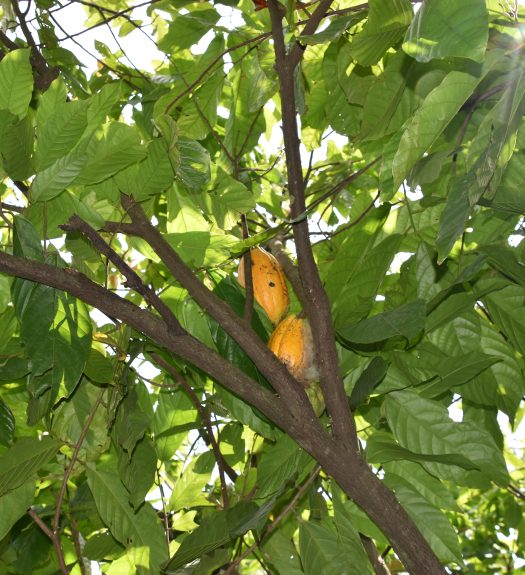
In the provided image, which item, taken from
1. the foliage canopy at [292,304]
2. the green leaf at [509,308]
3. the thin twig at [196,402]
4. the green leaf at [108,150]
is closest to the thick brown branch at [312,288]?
the foliage canopy at [292,304]

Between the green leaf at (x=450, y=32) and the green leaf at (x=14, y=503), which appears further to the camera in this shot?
the green leaf at (x=14, y=503)

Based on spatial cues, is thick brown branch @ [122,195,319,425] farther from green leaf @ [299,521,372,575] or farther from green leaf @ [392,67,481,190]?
green leaf @ [392,67,481,190]

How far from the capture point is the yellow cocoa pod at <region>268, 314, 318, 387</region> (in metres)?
1.12

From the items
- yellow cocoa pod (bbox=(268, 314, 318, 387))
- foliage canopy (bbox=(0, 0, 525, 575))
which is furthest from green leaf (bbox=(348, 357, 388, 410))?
yellow cocoa pod (bbox=(268, 314, 318, 387))

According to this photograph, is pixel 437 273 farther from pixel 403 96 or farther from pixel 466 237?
pixel 403 96

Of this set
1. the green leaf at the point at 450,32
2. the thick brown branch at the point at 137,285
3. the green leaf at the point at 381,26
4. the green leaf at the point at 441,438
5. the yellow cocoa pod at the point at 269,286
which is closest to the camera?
the green leaf at the point at 450,32

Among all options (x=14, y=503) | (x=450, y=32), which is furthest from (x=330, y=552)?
(x=450, y=32)

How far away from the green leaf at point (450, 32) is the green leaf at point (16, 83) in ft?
1.96

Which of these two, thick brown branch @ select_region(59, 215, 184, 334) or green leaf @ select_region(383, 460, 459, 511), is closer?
thick brown branch @ select_region(59, 215, 184, 334)

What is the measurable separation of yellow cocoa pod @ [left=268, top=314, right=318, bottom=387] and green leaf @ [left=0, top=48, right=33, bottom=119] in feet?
1.59

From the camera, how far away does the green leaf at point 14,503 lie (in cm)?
124

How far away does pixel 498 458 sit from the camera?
104 cm

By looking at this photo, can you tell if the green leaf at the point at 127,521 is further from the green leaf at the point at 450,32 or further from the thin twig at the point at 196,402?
the green leaf at the point at 450,32

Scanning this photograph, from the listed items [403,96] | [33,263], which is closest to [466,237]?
[403,96]
